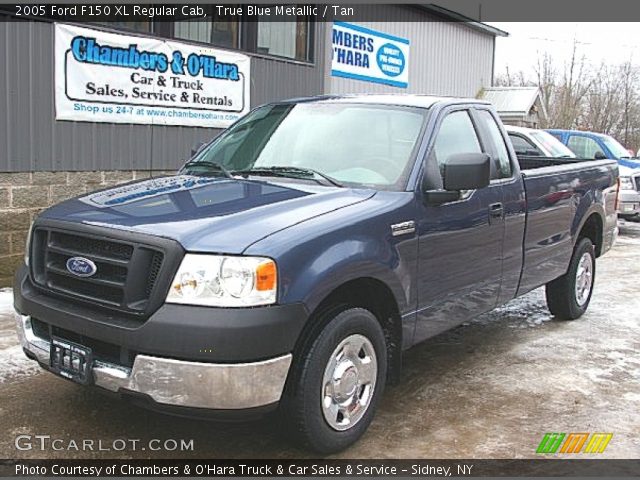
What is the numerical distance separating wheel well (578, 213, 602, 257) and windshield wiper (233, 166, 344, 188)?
3.41m

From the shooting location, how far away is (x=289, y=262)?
10.8 feet

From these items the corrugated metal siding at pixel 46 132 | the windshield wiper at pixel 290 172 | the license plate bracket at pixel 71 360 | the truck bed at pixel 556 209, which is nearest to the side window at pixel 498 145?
the truck bed at pixel 556 209

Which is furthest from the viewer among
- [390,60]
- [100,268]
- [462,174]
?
[390,60]

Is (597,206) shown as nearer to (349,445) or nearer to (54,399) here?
(349,445)

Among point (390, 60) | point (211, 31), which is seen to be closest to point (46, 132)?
point (211, 31)

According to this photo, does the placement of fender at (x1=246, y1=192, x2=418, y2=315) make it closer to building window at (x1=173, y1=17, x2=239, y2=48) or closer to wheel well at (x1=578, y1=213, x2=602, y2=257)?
wheel well at (x1=578, y1=213, x2=602, y2=257)

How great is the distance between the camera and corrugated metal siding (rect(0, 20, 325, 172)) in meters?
7.76

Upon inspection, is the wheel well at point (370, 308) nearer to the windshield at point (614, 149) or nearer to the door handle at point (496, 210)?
the door handle at point (496, 210)

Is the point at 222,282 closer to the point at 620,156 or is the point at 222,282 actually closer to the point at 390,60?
the point at 620,156

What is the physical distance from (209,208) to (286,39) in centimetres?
892

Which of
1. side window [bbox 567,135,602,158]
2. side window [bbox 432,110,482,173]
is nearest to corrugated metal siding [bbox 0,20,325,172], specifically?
side window [bbox 432,110,482,173]

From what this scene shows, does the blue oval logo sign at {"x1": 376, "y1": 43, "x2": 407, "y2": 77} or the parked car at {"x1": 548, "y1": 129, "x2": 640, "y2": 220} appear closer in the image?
the parked car at {"x1": 548, "y1": 129, "x2": 640, "y2": 220}

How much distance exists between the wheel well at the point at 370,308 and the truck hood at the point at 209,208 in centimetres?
44

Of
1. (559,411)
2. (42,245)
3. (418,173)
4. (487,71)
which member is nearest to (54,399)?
(42,245)
